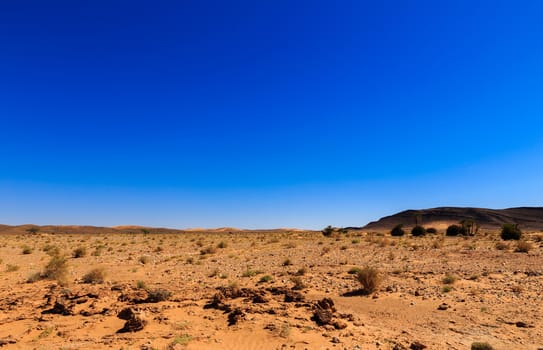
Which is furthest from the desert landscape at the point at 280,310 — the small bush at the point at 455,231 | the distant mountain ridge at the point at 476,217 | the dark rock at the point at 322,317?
the distant mountain ridge at the point at 476,217

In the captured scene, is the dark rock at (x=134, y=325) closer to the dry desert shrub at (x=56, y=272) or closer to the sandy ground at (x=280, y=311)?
the sandy ground at (x=280, y=311)

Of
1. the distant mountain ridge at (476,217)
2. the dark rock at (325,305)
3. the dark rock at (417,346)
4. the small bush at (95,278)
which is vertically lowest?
the dark rock at (417,346)

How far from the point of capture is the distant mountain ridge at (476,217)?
337 feet

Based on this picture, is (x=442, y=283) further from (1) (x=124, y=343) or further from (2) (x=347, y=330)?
(1) (x=124, y=343)

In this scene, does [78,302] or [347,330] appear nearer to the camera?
[347,330]

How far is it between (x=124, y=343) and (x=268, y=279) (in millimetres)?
8015

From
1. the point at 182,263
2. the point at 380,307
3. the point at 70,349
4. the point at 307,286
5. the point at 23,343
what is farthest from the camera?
the point at 182,263

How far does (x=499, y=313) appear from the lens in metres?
10.1

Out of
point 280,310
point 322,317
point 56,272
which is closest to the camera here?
point 322,317

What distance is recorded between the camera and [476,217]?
109875 millimetres

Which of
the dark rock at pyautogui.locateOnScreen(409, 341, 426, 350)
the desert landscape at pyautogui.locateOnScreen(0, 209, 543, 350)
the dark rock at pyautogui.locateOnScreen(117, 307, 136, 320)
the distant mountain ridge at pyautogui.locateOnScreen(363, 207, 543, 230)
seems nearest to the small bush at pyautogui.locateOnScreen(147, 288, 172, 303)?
the desert landscape at pyautogui.locateOnScreen(0, 209, 543, 350)

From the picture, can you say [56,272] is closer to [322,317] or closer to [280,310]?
[280,310]

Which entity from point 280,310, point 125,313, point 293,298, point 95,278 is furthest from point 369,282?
point 95,278

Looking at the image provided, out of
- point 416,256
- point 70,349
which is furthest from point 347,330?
point 416,256
